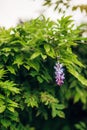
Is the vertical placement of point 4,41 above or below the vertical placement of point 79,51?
above

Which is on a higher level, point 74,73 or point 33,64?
point 33,64

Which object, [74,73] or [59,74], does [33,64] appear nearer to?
[59,74]

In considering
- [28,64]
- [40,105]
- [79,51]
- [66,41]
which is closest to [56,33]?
[66,41]

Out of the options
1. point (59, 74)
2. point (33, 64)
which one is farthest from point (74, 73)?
point (33, 64)

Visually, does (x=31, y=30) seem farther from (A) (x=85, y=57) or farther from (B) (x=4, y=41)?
(A) (x=85, y=57)

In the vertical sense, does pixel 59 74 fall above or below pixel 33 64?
below

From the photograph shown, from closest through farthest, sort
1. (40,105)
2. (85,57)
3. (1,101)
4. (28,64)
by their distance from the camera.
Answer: (1,101)
(28,64)
(40,105)
(85,57)

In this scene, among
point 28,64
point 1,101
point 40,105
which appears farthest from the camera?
point 40,105

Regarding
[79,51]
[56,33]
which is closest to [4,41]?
[56,33]

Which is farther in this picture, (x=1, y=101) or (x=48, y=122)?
(x=48, y=122)

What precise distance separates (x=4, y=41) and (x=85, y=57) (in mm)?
2121

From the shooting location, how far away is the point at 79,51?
5422mm

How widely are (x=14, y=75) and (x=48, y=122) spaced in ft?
7.27

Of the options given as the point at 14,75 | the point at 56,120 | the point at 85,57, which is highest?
the point at 14,75
